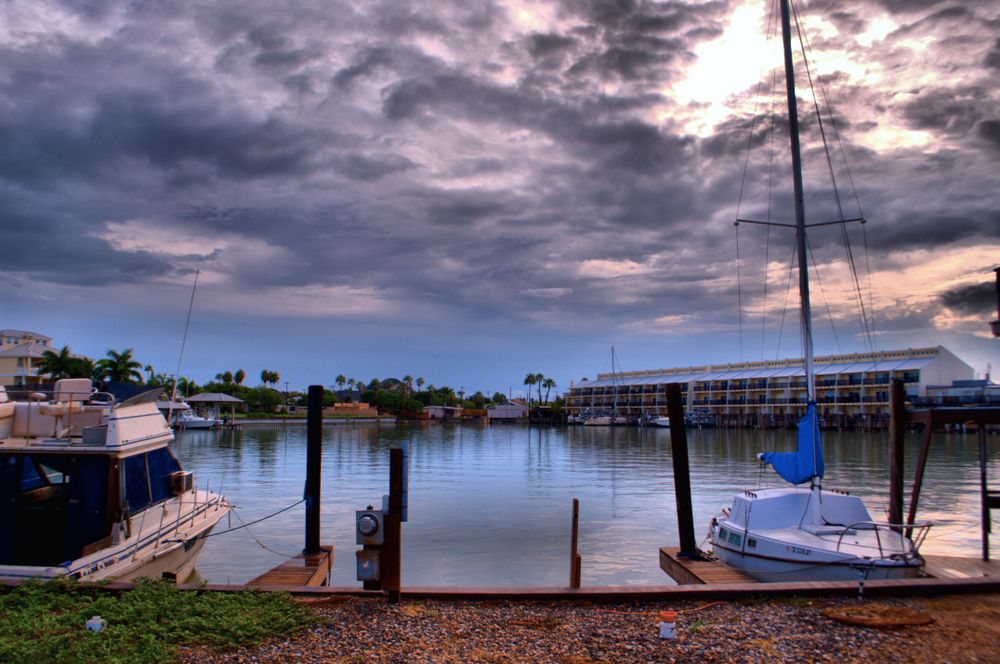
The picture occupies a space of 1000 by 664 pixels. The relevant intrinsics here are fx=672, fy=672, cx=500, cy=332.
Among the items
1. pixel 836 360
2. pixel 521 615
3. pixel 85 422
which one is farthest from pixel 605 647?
pixel 836 360

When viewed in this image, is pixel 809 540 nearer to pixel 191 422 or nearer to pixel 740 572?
pixel 740 572

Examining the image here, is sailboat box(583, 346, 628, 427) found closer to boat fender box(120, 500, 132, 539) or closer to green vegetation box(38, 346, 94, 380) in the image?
green vegetation box(38, 346, 94, 380)

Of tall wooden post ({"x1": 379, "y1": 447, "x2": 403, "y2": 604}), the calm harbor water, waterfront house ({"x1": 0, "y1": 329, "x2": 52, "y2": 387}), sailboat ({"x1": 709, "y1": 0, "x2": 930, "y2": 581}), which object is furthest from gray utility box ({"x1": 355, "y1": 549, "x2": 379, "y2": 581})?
waterfront house ({"x1": 0, "y1": 329, "x2": 52, "y2": 387})

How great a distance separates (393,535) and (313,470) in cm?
811

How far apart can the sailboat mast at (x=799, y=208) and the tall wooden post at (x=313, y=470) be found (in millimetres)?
12299

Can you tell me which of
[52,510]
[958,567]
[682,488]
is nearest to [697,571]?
[682,488]

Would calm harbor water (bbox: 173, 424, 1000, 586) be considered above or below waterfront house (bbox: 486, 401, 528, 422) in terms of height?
above

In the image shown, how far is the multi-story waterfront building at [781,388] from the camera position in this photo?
119 meters

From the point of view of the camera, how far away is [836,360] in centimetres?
13662

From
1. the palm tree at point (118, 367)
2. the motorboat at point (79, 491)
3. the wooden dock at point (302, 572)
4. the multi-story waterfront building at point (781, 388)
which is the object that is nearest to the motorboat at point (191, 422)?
the palm tree at point (118, 367)

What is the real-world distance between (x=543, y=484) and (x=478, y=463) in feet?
54.8

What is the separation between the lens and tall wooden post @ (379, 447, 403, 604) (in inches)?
352

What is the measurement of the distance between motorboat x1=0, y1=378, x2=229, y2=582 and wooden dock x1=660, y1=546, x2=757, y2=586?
10.4m

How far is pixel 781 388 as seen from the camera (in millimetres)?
140875
